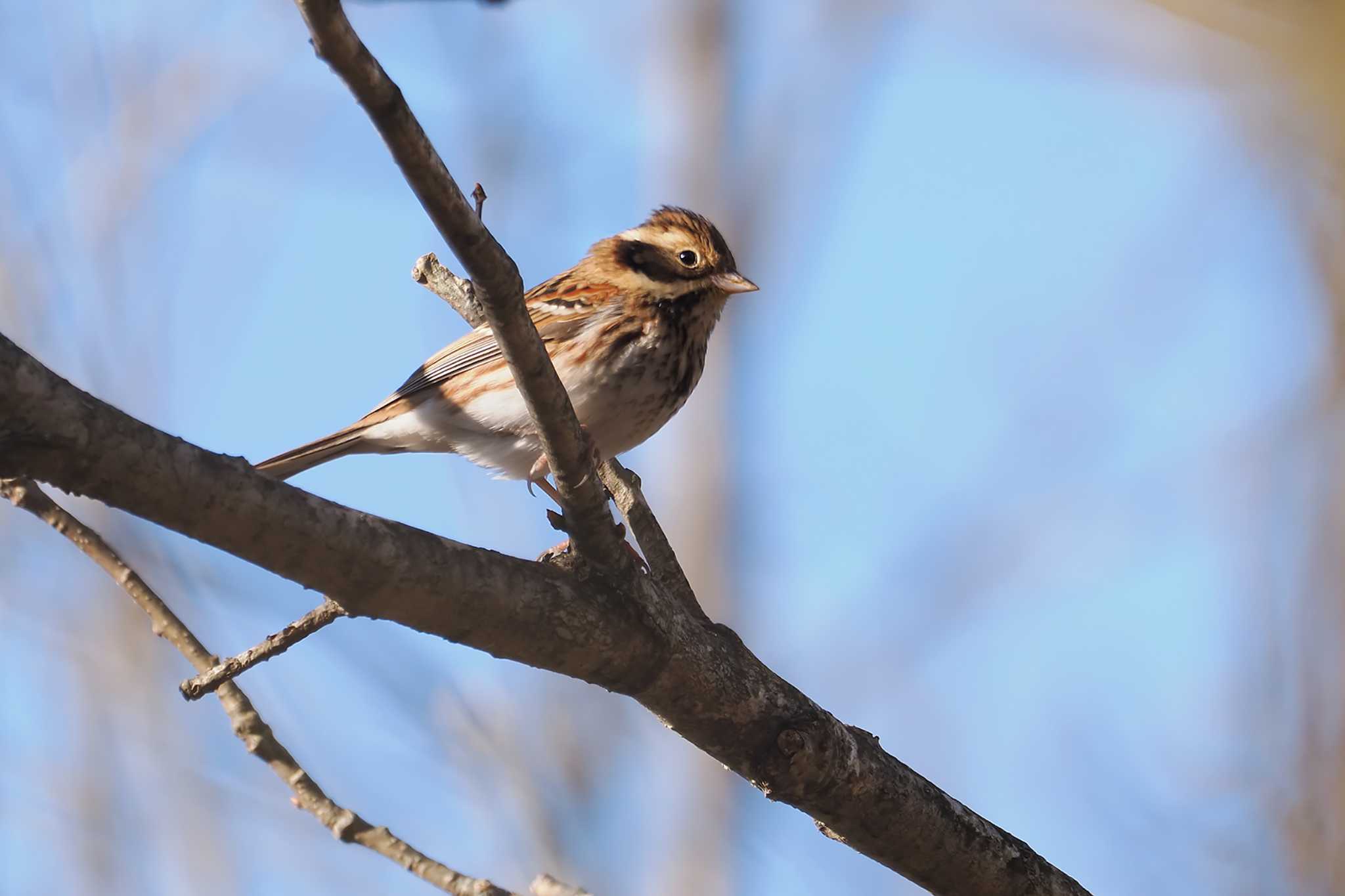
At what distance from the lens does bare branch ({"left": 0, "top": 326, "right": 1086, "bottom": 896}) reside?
2.84m

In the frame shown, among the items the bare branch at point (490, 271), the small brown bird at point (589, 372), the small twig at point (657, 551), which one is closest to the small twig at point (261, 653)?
the bare branch at point (490, 271)

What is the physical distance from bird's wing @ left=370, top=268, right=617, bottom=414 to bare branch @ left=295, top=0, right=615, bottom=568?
2.63m

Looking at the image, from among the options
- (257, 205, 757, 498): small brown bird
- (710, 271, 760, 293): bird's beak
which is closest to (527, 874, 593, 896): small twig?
(257, 205, 757, 498): small brown bird

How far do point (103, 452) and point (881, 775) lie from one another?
8.08 ft

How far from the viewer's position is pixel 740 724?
164 inches

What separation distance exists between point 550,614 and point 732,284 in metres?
3.38

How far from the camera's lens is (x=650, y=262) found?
7062 mm

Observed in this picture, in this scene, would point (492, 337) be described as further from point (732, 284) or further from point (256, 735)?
point (256, 735)

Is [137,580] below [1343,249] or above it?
below

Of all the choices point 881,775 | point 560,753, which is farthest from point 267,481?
point 560,753

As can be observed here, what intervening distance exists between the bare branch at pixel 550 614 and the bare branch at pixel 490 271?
0.66 ft

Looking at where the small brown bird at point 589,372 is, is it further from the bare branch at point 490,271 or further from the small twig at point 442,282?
the bare branch at point 490,271

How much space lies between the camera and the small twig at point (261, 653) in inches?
141

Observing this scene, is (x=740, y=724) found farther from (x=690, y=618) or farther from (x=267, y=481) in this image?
(x=267, y=481)
